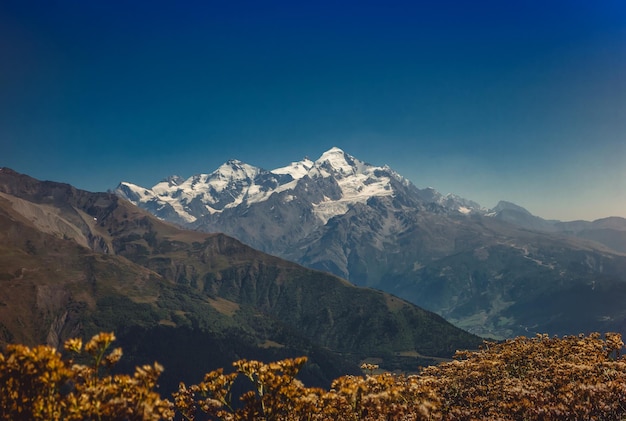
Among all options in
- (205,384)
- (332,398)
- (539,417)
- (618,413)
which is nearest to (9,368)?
(205,384)

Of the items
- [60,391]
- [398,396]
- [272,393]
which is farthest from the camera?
[398,396]

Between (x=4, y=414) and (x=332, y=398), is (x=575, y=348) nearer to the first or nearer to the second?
(x=332, y=398)

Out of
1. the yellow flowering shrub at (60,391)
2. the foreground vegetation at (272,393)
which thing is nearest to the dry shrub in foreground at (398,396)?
the foreground vegetation at (272,393)

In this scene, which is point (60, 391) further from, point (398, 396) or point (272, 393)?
point (398, 396)

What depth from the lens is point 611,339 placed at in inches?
1167

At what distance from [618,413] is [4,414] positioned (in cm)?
2870

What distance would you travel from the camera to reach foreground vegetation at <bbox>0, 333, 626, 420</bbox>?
14.0 meters

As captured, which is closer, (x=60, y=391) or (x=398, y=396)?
(x=60, y=391)

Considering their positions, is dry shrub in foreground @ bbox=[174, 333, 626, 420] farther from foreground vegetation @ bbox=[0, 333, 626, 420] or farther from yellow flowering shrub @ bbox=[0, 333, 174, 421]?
yellow flowering shrub @ bbox=[0, 333, 174, 421]

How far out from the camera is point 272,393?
58.4 ft

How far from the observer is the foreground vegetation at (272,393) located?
13977mm

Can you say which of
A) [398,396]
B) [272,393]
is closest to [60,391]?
[272,393]

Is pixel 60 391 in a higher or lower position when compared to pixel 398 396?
higher

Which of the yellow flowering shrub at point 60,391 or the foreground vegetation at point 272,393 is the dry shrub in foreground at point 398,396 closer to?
the foreground vegetation at point 272,393
